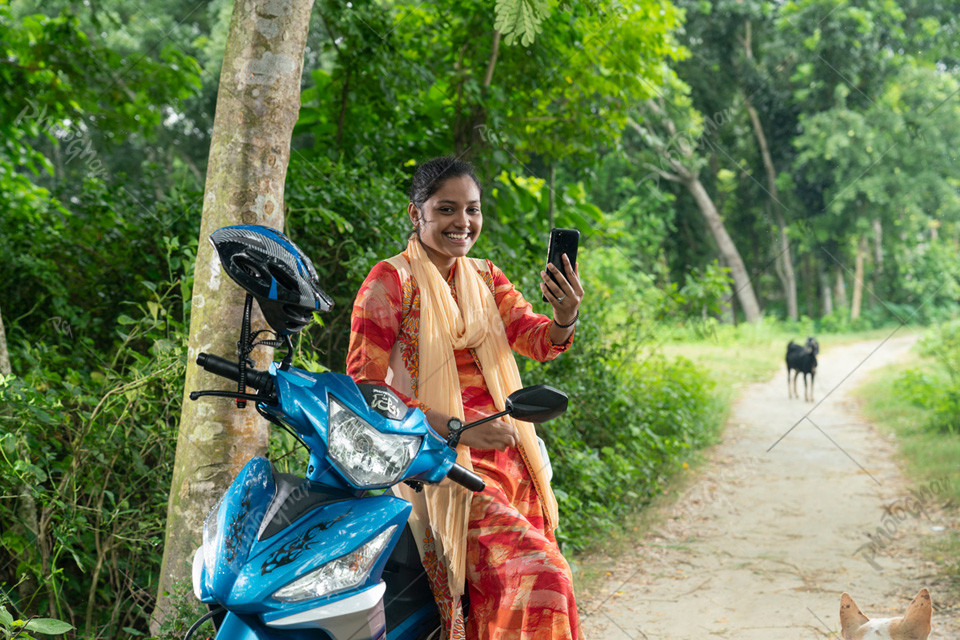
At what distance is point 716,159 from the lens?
2512cm

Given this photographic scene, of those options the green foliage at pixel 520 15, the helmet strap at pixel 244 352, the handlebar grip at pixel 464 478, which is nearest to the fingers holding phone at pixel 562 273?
the handlebar grip at pixel 464 478

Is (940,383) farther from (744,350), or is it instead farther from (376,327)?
(376,327)

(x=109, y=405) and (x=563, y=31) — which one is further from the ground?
(x=563, y=31)

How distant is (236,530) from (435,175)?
125 cm

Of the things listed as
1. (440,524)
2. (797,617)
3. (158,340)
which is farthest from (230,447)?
(797,617)

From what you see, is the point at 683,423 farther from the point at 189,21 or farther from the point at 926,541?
the point at 189,21

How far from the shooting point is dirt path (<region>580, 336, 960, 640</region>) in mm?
4000

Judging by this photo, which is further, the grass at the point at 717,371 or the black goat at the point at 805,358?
the black goat at the point at 805,358

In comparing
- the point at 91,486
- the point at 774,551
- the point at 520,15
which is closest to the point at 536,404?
the point at 520,15

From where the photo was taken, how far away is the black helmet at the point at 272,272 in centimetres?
169

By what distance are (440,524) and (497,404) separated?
40 centimetres

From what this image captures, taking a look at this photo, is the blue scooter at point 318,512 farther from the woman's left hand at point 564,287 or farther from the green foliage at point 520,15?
the green foliage at point 520,15

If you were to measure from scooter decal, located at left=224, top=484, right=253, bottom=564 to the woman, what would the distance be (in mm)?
572

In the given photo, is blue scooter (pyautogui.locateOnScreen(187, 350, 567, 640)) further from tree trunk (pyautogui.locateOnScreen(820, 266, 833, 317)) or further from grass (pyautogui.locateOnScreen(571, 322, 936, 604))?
tree trunk (pyautogui.locateOnScreen(820, 266, 833, 317))
